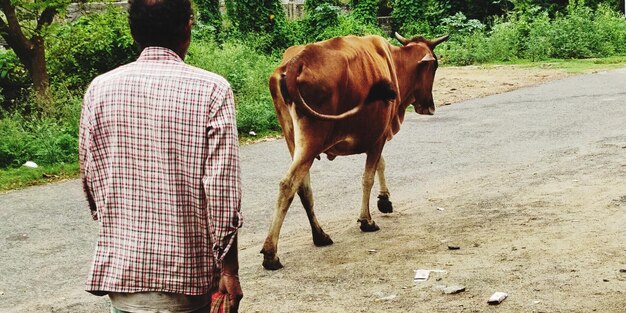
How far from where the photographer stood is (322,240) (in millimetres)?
7172

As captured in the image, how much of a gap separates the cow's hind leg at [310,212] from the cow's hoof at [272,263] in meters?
0.61

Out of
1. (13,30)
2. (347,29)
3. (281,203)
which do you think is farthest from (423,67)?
(347,29)

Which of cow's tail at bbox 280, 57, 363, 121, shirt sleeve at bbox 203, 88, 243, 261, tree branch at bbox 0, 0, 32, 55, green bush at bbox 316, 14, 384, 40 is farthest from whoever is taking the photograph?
green bush at bbox 316, 14, 384, 40

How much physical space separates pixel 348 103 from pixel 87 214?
3531 mm

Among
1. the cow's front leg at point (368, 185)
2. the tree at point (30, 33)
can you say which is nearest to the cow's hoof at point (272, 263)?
the cow's front leg at point (368, 185)

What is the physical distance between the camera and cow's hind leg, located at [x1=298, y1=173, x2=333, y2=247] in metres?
6.92

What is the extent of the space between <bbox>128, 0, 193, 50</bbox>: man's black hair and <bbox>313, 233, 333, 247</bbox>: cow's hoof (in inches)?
167

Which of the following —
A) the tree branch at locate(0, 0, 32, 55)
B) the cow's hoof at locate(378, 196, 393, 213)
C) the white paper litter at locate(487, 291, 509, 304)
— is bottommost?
the cow's hoof at locate(378, 196, 393, 213)

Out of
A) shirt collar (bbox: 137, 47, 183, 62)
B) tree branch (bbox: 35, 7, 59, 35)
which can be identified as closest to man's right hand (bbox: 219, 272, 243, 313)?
shirt collar (bbox: 137, 47, 183, 62)

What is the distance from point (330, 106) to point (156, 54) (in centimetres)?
369

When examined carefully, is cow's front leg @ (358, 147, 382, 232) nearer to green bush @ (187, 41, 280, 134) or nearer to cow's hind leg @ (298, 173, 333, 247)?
cow's hind leg @ (298, 173, 333, 247)

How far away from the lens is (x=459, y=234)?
7242mm

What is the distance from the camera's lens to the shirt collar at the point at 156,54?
3.02 metres

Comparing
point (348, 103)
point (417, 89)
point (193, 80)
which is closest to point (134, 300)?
point (193, 80)
